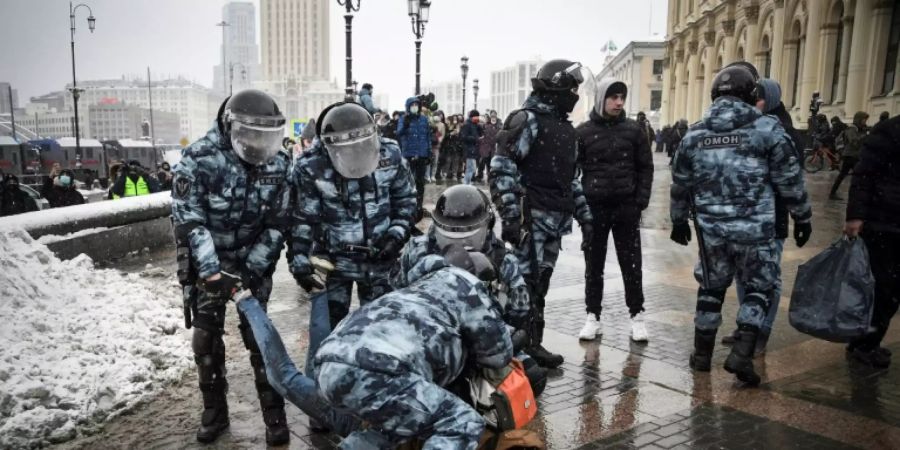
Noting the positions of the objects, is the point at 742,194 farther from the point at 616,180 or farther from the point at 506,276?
the point at 506,276

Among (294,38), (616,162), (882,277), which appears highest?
(294,38)

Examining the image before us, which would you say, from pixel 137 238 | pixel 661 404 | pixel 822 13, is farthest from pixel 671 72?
pixel 661 404

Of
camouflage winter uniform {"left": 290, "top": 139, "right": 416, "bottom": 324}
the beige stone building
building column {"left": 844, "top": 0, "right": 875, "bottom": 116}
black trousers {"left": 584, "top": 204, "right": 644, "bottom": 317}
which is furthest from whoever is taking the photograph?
building column {"left": 844, "top": 0, "right": 875, "bottom": 116}

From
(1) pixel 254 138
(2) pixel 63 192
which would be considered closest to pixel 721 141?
(1) pixel 254 138

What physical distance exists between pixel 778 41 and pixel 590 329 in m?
29.0

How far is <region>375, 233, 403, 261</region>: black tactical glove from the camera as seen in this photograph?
4234 mm

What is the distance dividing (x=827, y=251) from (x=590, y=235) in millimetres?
1635

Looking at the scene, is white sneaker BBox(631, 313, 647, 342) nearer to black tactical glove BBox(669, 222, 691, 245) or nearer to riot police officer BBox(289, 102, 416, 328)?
black tactical glove BBox(669, 222, 691, 245)

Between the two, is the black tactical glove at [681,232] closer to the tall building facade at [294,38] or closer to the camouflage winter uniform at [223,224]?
the camouflage winter uniform at [223,224]

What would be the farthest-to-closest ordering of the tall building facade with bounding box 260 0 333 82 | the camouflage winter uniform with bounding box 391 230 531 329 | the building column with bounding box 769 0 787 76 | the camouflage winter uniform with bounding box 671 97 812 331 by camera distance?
the tall building facade with bounding box 260 0 333 82 < the building column with bounding box 769 0 787 76 < the camouflage winter uniform with bounding box 671 97 812 331 < the camouflage winter uniform with bounding box 391 230 531 329

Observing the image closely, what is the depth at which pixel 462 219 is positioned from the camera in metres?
3.19

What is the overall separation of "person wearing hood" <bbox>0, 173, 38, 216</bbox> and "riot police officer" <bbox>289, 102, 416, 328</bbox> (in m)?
12.6

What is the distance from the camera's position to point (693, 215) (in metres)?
5.12

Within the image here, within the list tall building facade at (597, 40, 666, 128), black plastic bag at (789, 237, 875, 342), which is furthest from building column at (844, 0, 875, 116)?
tall building facade at (597, 40, 666, 128)
